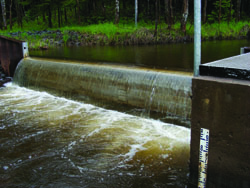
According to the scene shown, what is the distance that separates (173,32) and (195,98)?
19563 millimetres

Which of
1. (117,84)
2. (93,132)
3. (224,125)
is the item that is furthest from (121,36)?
(224,125)

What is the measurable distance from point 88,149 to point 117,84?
2.81 m

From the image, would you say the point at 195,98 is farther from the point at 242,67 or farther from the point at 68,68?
the point at 68,68

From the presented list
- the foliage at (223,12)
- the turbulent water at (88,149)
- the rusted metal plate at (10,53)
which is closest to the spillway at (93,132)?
the turbulent water at (88,149)

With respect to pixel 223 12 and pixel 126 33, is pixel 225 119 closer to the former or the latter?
pixel 126 33

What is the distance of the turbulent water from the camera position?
14.8 ft

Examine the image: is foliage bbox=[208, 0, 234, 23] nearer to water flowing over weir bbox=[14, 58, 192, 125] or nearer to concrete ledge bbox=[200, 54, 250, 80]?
water flowing over weir bbox=[14, 58, 192, 125]

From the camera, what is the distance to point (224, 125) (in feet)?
9.99

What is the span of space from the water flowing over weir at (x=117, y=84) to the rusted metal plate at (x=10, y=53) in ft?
4.55

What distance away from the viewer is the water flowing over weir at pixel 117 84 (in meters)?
6.69

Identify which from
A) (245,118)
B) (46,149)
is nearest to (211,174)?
(245,118)

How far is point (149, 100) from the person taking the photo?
7.13m

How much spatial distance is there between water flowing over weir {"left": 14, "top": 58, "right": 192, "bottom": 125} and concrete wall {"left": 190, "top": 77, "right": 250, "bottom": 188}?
316 centimetres

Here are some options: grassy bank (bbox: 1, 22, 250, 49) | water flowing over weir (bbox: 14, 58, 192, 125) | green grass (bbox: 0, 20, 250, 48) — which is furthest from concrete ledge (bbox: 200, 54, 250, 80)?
green grass (bbox: 0, 20, 250, 48)
